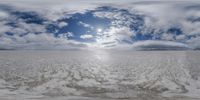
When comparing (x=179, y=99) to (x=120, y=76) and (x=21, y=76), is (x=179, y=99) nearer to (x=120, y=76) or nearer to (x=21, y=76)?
(x=120, y=76)

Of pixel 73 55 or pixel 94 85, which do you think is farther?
pixel 73 55

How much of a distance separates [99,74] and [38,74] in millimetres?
3857

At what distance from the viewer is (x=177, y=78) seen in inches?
1027

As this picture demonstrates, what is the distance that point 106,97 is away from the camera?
2120 centimetres

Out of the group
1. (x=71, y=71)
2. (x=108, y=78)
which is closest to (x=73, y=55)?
(x=71, y=71)

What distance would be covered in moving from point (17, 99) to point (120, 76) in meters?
8.55

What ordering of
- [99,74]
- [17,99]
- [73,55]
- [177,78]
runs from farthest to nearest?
[73,55], [99,74], [177,78], [17,99]

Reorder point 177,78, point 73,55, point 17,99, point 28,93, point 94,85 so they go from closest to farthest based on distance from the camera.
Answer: point 17,99 < point 28,93 < point 94,85 < point 177,78 < point 73,55

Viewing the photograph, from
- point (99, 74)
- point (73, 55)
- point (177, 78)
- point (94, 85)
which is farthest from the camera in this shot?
point (73, 55)

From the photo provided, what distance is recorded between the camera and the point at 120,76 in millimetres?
26938

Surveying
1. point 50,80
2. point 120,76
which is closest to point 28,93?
point 50,80

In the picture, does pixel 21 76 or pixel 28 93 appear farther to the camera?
pixel 21 76

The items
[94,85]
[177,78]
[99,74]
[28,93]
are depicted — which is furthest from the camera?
[99,74]

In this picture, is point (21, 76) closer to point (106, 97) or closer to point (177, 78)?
point (106, 97)
